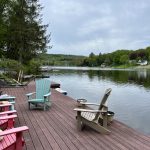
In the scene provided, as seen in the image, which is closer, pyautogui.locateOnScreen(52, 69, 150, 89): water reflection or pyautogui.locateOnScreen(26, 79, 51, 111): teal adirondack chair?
pyautogui.locateOnScreen(26, 79, 51, 111): teal adirondack chair

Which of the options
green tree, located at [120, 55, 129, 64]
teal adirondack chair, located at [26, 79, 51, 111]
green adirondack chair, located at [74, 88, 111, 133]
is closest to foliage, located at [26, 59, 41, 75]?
teal adirondack chair, located at [26, 79, 51, 111]

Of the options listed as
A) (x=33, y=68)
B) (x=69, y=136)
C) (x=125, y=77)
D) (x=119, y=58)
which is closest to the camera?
(x=69, y=136)

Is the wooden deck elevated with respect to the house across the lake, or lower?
lower

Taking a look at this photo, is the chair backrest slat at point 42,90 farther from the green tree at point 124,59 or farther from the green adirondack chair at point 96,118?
the green tree at point 124,59

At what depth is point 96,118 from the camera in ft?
20.4

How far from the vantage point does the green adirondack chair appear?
6180mm

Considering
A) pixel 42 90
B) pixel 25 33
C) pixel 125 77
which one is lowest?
pixel 125 77

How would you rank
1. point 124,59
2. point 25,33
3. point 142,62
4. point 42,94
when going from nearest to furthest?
point 42,94
point 25,33
point 142,62
point 124,59

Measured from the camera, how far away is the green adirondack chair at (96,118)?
618 cm

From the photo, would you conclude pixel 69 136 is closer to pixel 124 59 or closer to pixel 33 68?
pixel 33 68

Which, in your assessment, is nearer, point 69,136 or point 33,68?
point 69,136

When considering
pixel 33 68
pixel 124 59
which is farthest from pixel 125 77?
pixel 124 59

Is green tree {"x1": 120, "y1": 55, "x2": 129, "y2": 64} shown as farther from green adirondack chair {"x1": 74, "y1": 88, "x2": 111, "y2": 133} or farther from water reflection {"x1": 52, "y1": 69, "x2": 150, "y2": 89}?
green adirondack chair {"x1": 74, "y1": 88, "x2": 111, "y2": 133}

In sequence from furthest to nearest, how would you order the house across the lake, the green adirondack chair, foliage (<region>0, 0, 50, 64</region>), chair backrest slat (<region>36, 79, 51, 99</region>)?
the house across the lake, foliage (<region>0, 0, 50, 64</region>), chair backrest slat (<region>36, 79, 51, 99</region>), the green adirondack chair
